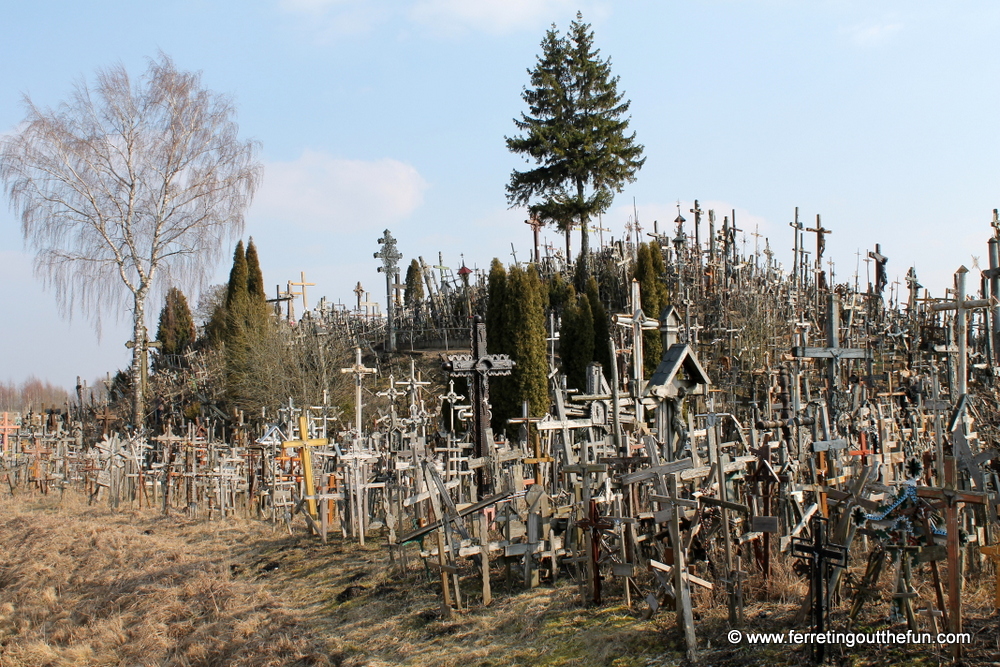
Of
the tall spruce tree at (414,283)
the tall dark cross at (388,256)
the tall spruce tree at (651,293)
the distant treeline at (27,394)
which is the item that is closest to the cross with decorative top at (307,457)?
the tall spruce tree at (651,293)

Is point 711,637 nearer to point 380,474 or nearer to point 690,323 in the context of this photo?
point 380,474

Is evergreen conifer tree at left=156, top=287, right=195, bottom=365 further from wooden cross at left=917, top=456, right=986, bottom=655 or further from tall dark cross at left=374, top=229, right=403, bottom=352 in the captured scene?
wooden cross at left=917, top=456, right=986, bottom=655

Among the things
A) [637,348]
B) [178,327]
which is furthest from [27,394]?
[637,348]

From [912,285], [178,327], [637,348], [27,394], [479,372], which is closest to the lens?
[637,348]

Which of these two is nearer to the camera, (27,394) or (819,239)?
(819,239)

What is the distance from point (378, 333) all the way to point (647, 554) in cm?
2644

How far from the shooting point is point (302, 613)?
351 inches

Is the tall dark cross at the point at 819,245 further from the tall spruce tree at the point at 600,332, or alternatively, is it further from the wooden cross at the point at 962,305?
the wooden cross at the point at 962,305

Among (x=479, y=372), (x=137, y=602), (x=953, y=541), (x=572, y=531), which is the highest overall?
(x=479, y=372)

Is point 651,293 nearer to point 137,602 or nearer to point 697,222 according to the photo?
point 697,222

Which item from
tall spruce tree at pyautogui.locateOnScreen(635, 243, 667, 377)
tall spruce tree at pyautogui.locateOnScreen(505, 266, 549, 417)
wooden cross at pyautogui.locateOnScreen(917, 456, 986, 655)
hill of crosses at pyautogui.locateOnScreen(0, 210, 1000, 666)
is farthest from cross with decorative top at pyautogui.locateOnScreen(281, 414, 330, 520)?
tall spruce tree at pyautogui.locateOnScreen(635, 243, 667, 377)

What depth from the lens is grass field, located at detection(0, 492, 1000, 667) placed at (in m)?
6.38

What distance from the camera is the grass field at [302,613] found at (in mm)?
6379

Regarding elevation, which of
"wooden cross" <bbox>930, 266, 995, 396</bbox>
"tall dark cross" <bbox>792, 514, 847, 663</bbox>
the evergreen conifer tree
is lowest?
"tall dark cross" <bbox>792, 514, 847, 663</bbox>
